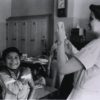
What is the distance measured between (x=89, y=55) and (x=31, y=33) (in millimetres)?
4786

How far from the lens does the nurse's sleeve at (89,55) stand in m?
1.13

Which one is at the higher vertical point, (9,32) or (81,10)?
(81,10)

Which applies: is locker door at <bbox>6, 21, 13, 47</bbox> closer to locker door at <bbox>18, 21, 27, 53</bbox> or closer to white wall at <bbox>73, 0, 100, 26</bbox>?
locker door at <bbox>18, 21, 27, 53</bbox>

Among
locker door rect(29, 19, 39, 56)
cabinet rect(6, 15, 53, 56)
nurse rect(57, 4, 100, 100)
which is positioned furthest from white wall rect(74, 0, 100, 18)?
nurse rect(57, 4, 100, 100)

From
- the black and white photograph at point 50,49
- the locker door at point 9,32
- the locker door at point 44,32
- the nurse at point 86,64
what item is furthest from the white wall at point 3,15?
the nurse at point 86,64

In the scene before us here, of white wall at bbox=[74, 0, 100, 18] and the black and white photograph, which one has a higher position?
white wall at bbox=[74, 0, 100, 18]

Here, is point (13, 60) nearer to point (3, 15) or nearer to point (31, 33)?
point (31, 33)

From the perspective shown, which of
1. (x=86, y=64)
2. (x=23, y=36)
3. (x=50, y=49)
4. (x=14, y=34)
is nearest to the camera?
(x=86, y=64)

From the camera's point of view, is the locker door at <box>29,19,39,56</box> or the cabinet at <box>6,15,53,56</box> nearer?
the cabinet at <box>6,15,53,56</box>

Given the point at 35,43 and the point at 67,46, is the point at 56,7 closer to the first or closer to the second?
the point at 35,43

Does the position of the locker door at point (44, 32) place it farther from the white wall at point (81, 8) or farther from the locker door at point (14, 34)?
the locker door at point (14, 34)

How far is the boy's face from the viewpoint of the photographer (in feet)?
6.37

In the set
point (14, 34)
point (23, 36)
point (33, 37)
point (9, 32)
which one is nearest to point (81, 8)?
point (33, 37)

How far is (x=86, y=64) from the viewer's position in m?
A: 1.13
